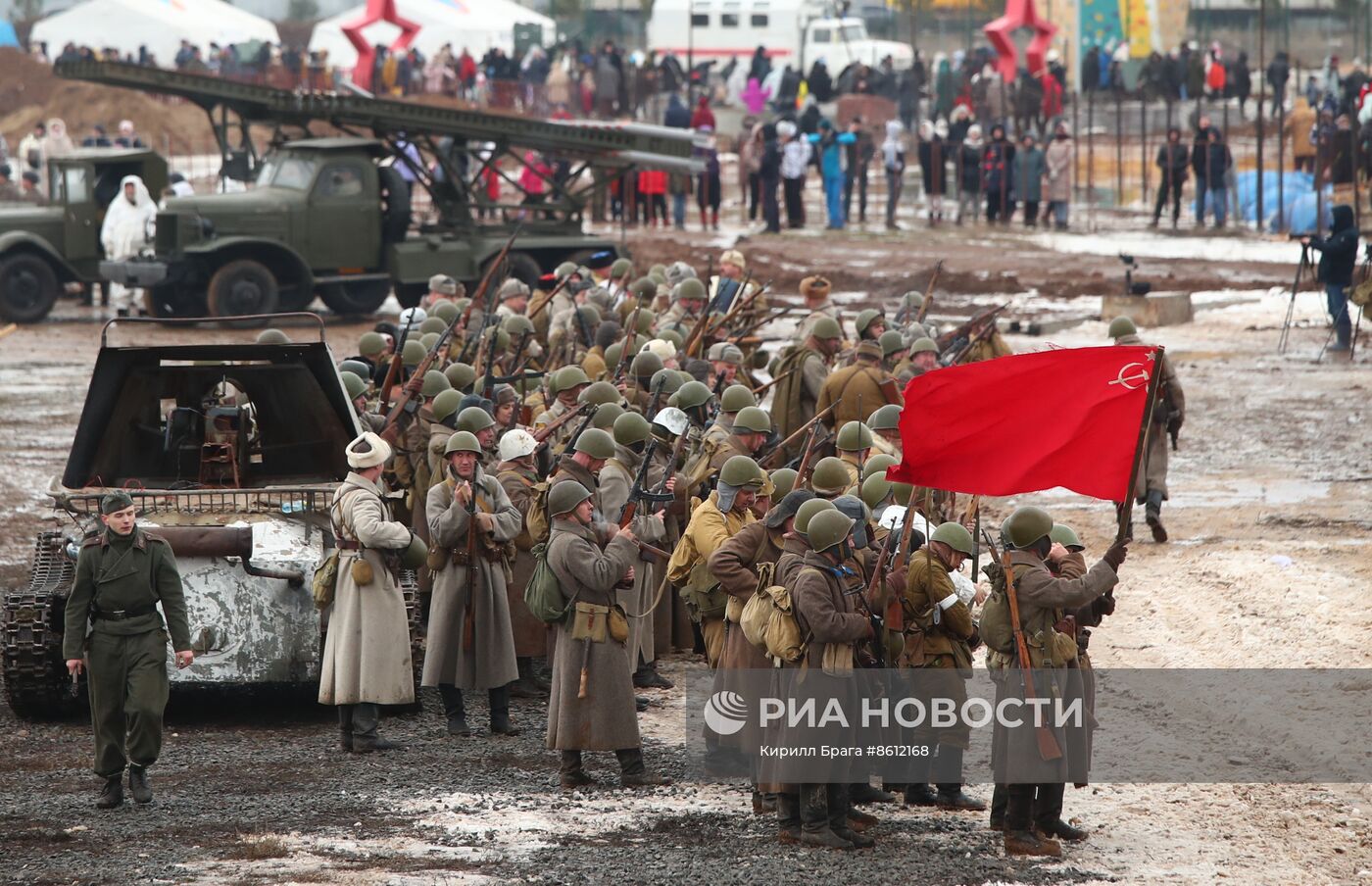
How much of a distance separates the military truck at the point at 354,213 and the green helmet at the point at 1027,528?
16.8m

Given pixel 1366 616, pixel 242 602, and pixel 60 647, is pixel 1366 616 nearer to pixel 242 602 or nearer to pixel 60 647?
pixel 242 602

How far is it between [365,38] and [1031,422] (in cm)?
4280

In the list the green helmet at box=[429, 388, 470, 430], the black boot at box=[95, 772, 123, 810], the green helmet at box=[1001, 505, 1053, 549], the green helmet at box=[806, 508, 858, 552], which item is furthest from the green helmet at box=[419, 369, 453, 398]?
the green helmet at box=[1001, 505, 1053, 549]

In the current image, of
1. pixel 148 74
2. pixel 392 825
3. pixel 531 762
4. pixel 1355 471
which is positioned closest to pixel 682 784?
pixel 531 762

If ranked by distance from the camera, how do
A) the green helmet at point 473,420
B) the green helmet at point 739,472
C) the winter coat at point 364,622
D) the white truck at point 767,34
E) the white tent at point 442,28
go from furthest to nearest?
1. the white truck at point 767,34
2. the white tent at point 442,28
3. the green helmet at point 473,420
4. the winter coat at point 364,622
5. the green helmet at point 739,472

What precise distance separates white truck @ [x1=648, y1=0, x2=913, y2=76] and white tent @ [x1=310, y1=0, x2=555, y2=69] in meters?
3.69

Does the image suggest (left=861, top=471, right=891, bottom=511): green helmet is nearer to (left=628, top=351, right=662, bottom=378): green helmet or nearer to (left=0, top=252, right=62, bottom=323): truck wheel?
(left=628, top=351, right=662, bottom=378): green helmet

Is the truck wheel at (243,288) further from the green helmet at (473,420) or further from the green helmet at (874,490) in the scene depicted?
the green helmet at (874,490)

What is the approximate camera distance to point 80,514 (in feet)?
31.9

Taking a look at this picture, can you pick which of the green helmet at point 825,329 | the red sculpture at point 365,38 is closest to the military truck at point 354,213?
the green helmet at point 825,329

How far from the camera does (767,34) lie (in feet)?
174

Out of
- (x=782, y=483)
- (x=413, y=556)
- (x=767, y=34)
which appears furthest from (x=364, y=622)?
(x=767, y=34)

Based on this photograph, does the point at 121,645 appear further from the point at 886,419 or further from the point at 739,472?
the point at 886,419

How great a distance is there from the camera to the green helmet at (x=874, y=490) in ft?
30.2
